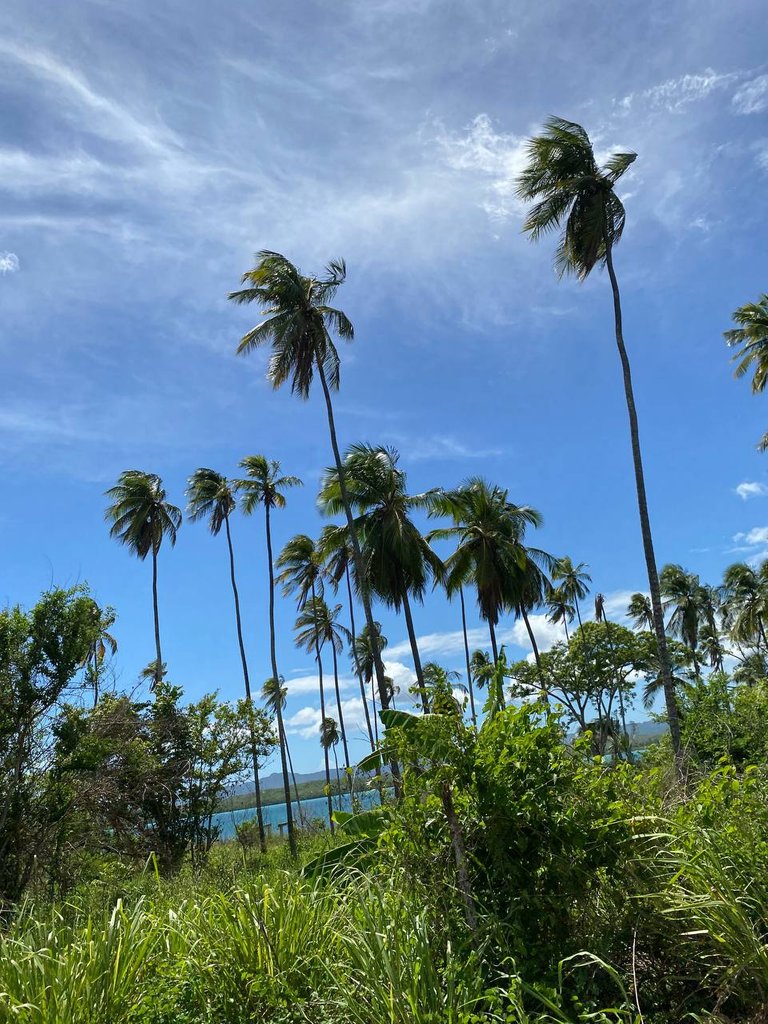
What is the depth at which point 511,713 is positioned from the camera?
16.1ft

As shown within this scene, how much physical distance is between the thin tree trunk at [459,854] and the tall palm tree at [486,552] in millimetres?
21806

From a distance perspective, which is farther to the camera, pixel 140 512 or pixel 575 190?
pixel 140 512

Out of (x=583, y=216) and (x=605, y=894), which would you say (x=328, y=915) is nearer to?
(x=605, y=894)

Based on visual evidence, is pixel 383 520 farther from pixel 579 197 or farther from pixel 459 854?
pixel 459 854

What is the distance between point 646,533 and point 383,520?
9.59m

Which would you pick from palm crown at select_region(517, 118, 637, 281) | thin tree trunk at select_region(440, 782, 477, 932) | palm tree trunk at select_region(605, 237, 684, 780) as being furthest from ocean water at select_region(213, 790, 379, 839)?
palm crown at select_region(517, 118, 637, 281)

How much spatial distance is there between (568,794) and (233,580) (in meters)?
28.9

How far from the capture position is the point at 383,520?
23.9 meters

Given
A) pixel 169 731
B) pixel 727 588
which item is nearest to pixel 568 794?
pixel 169 731

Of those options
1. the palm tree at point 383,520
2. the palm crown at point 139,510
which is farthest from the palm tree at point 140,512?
the palm tree at point 383,520

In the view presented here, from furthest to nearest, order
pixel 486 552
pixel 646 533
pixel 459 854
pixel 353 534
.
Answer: pixel 486 552 < pixel 353 534 < pixel 646 533 < pixel 459 854

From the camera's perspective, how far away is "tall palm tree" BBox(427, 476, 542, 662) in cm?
2730

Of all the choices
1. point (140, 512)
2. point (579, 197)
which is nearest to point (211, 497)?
point (140, 512)

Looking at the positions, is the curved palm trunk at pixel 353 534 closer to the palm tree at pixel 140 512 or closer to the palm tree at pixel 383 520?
the palm tree at pixel 383 520
